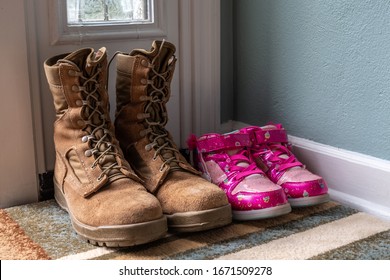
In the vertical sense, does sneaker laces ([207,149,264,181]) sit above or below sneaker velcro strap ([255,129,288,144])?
below

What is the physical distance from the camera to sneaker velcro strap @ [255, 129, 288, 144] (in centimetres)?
142

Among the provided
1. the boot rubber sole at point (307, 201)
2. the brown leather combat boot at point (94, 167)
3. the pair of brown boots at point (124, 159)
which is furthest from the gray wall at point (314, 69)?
the brown leather combat boot at point (94, 167)

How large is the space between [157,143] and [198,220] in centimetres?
22

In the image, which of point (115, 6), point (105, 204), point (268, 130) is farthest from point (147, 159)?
point (115, 6)

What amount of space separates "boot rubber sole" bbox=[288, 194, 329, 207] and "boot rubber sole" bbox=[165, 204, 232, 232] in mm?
188

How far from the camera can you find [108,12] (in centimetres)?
149

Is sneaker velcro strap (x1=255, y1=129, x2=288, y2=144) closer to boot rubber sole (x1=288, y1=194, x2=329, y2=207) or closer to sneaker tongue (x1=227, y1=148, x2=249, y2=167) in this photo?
sneaker tongue (x1=227, y1=148, x2=249, y2=167)

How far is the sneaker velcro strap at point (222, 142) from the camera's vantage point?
1.37 metres

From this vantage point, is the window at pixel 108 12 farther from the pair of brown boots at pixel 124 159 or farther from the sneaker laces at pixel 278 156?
the sneaker laces at pixel 278 156

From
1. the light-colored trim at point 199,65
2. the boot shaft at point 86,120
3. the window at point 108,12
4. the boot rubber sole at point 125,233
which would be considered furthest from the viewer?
the light-colored trim at point 199,65

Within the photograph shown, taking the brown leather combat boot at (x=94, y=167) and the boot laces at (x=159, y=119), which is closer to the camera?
the brown leather combat boot at (x=94, y=167)

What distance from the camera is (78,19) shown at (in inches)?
56.9

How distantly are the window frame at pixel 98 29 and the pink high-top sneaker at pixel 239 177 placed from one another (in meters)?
0.32

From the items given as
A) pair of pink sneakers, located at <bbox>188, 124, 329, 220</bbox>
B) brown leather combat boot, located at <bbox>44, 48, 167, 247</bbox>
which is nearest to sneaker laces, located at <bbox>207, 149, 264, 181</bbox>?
pair of pink sneakers, located at <bbox>188, 124, 329, 220</bbox>
